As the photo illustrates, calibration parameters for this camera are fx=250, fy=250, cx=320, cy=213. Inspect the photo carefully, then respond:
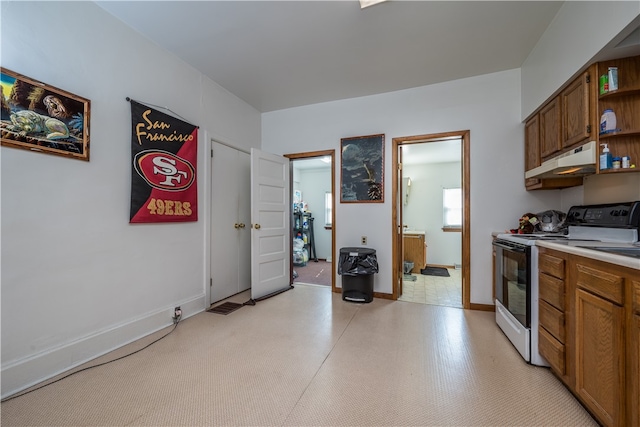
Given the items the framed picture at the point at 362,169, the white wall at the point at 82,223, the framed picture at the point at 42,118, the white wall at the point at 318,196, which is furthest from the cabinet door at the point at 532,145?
the white wall at the point at 318,196

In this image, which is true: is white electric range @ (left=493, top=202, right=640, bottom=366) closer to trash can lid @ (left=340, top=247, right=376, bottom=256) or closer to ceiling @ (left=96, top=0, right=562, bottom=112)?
trash can lid @ (left=340, top=247, right=376, bottom=256)

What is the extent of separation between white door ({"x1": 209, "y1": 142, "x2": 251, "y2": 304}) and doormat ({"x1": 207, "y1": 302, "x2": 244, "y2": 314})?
13 centimetres

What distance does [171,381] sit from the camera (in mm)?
1645

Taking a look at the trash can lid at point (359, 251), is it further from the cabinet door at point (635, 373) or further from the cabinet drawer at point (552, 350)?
the cabinet door at point (635, 373)

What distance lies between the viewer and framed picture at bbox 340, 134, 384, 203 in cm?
335

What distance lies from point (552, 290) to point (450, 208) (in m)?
4.28

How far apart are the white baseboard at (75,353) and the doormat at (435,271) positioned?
4327 mm

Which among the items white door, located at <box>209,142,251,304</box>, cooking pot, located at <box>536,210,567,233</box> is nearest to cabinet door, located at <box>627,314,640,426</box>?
cooking pot, located at <box>536,210,567,233</box>

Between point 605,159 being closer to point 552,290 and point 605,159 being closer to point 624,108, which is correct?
point 624,108

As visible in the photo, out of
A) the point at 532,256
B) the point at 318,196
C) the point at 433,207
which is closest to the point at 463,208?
the point at 532,256

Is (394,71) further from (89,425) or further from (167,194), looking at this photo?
(89,425)

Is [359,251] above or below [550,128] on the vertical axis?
below

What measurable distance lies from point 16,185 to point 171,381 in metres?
1.56

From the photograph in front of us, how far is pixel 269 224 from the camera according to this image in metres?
3.50
